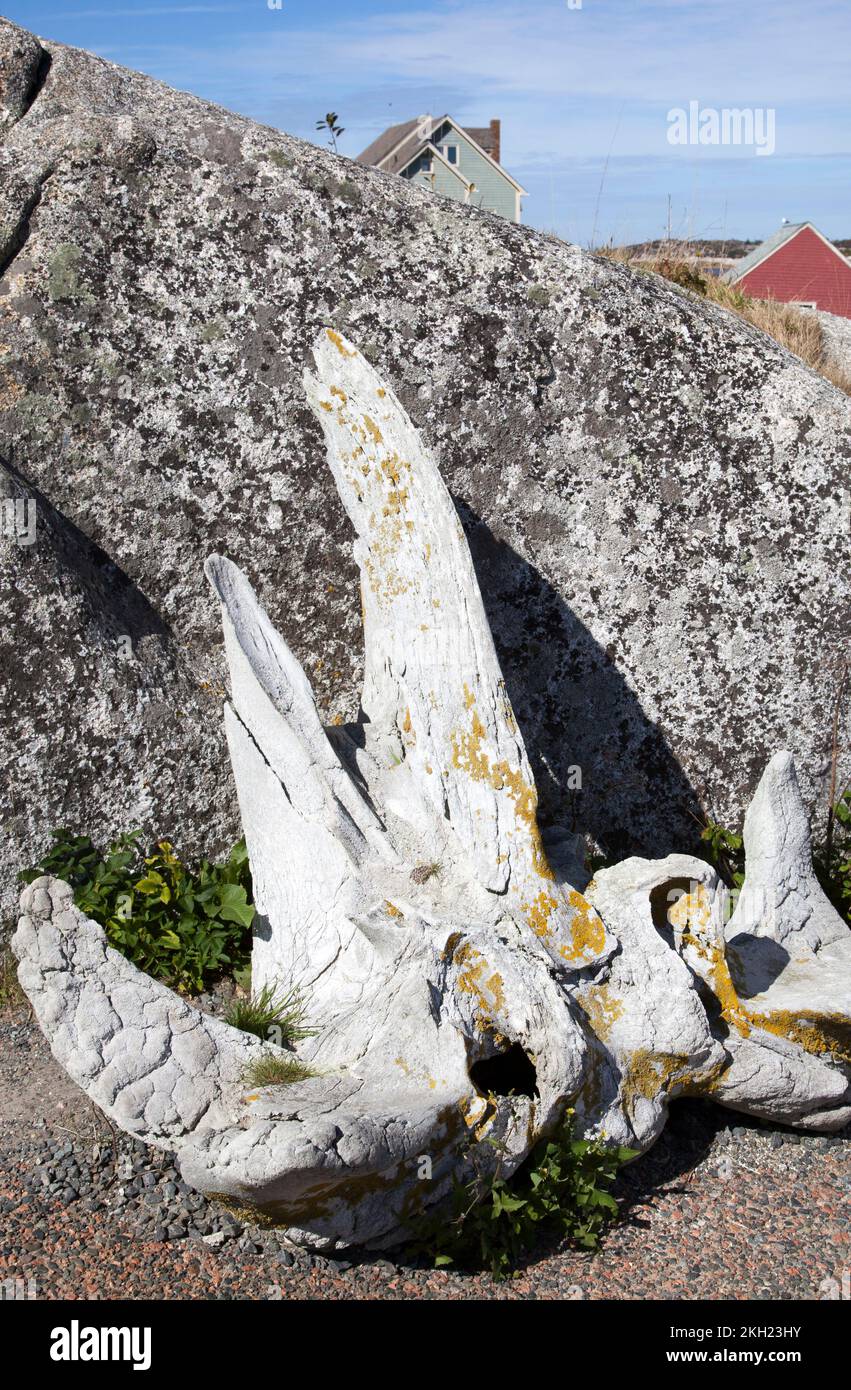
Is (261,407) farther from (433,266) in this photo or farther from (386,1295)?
(386,1295)

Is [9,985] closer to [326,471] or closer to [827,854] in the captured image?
[326,471]

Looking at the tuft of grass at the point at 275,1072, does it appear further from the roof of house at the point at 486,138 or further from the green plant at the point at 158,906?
the roof of house at the point at 486,138

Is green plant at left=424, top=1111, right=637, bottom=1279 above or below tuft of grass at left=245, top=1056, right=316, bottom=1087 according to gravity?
below

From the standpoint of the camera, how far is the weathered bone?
135 inches

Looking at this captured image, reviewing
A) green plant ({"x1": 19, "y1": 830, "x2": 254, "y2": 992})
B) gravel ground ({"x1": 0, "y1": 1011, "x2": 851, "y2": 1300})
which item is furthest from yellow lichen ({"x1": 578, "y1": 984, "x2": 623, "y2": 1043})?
green plant ({"x1": 19, "y1": 830, "x2": 254, "y2": 992})

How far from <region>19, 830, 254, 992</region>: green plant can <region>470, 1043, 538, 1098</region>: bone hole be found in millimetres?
1331

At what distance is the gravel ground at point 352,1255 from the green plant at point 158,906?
610 mm

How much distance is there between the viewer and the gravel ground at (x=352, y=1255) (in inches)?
144

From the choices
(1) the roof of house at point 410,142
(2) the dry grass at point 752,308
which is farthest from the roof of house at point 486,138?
(2) the dry grass at point 752,308

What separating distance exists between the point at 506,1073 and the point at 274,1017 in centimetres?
83

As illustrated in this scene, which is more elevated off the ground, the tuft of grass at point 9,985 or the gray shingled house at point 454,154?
the gray shingled house at point 454,154

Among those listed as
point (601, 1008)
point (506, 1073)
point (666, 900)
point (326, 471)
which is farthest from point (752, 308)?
point (506, 1073)

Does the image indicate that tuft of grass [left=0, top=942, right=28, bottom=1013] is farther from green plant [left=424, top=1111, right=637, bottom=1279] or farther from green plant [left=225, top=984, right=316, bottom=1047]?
green plant [left=424, top=1111, right=637, bottom=1279]

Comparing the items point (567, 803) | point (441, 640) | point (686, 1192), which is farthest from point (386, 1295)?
point (567, 803)
